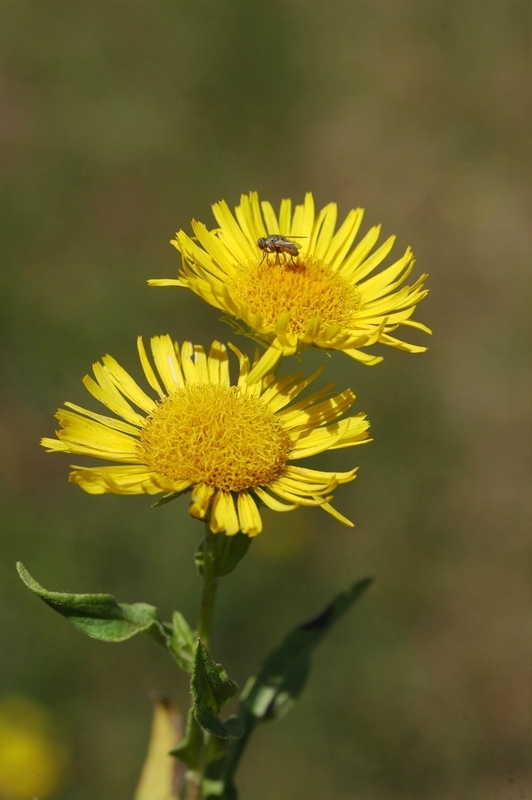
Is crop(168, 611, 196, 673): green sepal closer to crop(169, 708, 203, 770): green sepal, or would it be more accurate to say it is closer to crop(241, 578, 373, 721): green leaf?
crop(169, 708, 203, 770): green sepal

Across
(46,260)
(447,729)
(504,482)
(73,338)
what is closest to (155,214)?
(46,260)

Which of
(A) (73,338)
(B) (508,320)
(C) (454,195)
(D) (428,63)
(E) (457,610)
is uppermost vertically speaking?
(D) (428,63)

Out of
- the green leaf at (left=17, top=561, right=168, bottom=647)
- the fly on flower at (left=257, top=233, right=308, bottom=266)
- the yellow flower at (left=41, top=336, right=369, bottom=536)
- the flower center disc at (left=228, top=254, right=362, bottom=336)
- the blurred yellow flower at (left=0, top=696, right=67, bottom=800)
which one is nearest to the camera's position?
the green leaf at (left=17, top=561, right=168, bottom=647)

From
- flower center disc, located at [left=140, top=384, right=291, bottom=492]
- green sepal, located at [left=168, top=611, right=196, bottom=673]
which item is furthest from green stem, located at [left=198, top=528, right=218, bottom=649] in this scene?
flower center disc, located at [left=140, top=384, right=291, bottom=492]

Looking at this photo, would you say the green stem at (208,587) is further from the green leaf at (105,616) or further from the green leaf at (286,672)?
the green leaf at (286,672)

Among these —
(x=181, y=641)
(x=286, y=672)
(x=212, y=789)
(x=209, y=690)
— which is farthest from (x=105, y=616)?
(x=286, y=672)

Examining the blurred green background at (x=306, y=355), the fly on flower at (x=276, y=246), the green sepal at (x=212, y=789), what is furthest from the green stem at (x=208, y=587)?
the blurred green background at (x=306, y=355)

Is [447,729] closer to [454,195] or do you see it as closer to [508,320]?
[508,320]
